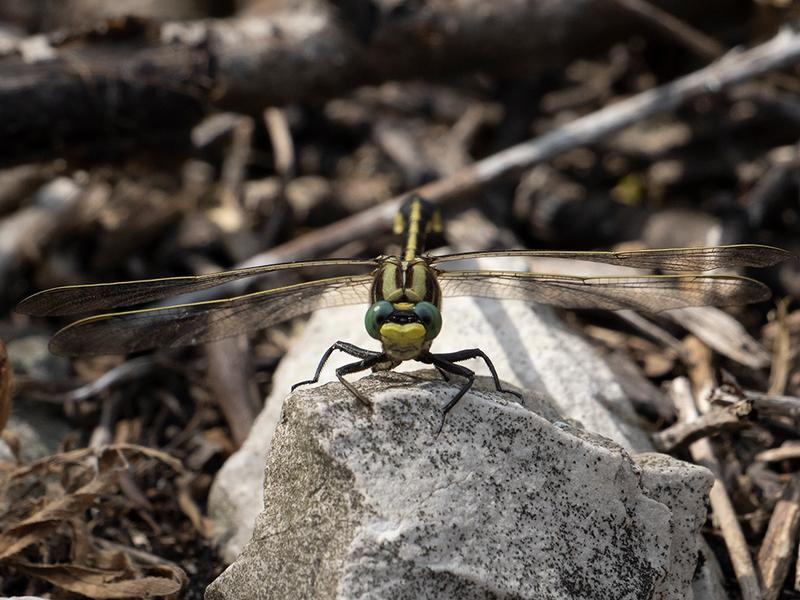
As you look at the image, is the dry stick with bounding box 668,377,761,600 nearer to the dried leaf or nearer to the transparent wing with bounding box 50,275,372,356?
the transparent wing with bounding box 50,275,372,356

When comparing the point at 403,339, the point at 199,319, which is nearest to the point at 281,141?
the point at 199,319

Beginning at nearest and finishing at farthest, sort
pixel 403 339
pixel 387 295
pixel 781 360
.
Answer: pixel 403 339, pixel 387 295, pixel 781 360

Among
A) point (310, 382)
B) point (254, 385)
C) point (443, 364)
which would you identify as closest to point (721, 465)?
point (443, 364)

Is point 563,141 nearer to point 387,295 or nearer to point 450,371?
point 387,295

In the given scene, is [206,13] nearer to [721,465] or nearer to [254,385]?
[254,385]

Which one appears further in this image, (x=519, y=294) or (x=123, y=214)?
(x=123, y=214)

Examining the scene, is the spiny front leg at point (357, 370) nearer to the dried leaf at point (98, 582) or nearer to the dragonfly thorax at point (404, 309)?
the dragonfly thorax at point (404, 309)
